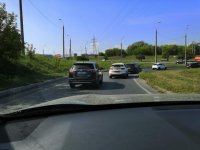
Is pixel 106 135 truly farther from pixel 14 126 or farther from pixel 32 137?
pixel 14 126

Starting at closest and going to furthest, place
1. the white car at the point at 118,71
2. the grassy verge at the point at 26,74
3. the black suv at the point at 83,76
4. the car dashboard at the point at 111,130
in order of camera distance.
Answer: the car dashboard at the point at 111,130, the black suv at the point at 83,76, the grassy verge at the point at 26,74, the white car at the point at 118,71

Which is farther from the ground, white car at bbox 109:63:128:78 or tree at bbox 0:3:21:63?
tree at bbox 0:3:21:63

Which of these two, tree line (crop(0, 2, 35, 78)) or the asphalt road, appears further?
tree line (crop(0, 2, 35, 78))

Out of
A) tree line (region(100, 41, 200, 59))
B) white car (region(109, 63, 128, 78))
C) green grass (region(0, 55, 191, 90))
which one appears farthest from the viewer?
tree line (region(100, 41, 200, 59))

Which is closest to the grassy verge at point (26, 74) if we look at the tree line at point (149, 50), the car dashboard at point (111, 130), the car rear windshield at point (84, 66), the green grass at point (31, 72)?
the green grass at point (31, 72)

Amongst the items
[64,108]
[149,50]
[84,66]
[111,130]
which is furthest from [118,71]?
[149,50]

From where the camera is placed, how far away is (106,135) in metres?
3.16

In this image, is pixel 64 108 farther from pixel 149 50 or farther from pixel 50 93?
pixel 149 50

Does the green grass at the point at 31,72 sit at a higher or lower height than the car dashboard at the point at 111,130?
lower

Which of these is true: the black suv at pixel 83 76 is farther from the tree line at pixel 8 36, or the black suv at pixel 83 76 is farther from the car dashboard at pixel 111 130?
the car dashboard at pixel 111 130

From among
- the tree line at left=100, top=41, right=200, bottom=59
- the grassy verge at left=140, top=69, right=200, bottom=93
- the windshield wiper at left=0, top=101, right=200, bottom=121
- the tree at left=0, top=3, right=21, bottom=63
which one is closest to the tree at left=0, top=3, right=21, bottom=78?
the tree at left=0, top=3, right=21, bottom=63

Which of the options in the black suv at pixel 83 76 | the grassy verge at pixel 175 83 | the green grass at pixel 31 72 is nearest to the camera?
the grassy verge at pixel 175 83

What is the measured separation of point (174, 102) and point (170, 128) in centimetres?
52

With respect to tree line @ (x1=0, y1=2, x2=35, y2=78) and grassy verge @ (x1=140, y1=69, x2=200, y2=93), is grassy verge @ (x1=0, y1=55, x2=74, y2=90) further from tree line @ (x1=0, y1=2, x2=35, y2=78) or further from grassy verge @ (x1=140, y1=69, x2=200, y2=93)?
grassy verge @ (x1=140, y1=69, x2=200, y2=93)
